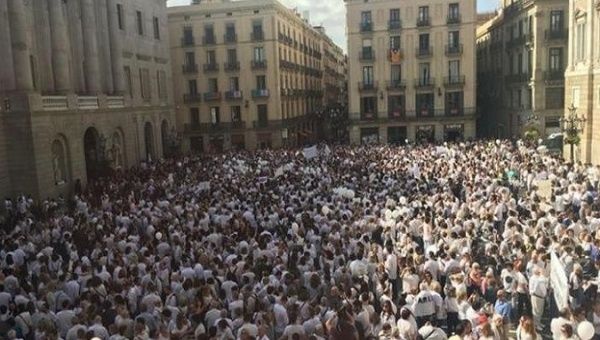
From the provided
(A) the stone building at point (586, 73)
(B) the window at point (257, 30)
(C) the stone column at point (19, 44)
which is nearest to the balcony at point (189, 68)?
(B) the window at point (257, 30)

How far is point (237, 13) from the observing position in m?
58.0

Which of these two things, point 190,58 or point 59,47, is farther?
point 190,58

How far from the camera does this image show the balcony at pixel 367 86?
5799 centimetres

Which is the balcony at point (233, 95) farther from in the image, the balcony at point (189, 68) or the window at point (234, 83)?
the balcony at point (189, 68)

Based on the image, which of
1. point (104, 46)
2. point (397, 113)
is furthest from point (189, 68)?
point (397, 113)

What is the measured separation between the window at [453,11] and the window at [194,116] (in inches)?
999

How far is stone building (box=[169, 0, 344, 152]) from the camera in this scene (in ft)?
190

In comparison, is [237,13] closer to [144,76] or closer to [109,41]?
Result: [144,76]

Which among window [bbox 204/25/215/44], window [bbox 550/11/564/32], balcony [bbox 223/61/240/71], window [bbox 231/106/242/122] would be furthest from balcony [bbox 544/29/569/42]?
window [bbox 204/25/215/44]

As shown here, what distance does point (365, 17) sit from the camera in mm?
57375

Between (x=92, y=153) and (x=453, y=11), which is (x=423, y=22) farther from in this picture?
(x=92, y=153)

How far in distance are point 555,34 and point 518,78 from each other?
240 inches

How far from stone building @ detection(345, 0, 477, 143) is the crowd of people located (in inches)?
1217

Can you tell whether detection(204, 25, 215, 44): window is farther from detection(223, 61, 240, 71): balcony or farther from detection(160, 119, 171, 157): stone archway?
detection(160, 119, 171, 157): stone archway
